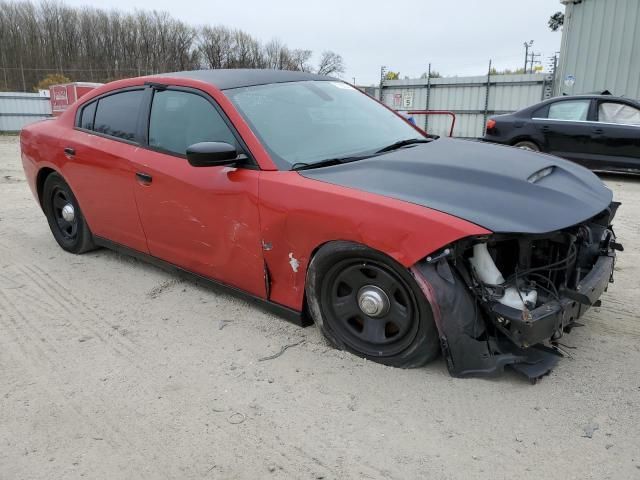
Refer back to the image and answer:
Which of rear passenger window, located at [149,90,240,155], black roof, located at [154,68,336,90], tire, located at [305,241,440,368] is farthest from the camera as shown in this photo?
black roof, located at [154,68,336,90]

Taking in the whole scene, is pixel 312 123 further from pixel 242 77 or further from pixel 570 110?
pixel 570 110

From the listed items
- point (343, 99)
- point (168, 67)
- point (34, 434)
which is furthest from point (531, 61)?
point (34, 434)

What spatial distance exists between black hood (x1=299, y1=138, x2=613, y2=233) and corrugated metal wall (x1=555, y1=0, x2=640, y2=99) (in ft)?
37.0

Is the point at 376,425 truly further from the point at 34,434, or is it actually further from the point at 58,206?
the point at 58,206

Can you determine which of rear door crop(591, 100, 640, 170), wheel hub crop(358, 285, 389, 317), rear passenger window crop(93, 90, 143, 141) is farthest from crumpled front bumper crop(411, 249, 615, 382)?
rear door crop(591, 100, 640, 170)

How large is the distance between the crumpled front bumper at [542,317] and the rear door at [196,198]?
1.38 meters

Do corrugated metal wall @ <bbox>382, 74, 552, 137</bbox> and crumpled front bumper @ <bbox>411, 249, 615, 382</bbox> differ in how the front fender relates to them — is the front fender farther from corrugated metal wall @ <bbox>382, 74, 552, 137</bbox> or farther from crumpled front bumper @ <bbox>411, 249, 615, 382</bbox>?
corrugated metal wall @ <bbox>382, 74, 552, 137</bbox>

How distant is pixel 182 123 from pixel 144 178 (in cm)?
47

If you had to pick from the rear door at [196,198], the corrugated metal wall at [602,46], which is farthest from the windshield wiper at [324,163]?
the corrugated metal wall at [602,46]

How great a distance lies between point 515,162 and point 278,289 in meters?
1.56

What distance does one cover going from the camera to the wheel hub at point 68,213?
466 cm

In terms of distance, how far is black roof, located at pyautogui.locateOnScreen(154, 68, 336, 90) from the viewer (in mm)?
3437

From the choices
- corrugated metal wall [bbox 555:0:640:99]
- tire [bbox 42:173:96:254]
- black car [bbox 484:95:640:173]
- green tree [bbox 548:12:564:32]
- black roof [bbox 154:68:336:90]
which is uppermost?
green tree [bbox 548:12:564:32]

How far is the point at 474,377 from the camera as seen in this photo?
2539mm
